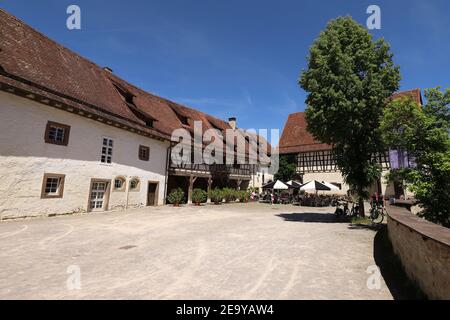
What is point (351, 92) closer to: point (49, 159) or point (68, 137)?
point (68, 137)

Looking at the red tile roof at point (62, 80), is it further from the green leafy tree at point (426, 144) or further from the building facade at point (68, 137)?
the green leafy tree at point (426, 144)

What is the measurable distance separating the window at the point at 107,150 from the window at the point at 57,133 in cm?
243

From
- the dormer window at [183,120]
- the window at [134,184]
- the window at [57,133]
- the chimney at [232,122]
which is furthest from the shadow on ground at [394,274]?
the chimney at [232,122]

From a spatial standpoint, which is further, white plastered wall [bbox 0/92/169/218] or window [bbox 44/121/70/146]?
window [bbox 44/121/70/146]

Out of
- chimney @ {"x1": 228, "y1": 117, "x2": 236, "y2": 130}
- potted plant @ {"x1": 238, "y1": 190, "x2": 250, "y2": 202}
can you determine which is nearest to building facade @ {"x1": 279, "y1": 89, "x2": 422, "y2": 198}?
chimney @ {"x1": 228, "y1": 117, "x2": 236, "y2": 130}

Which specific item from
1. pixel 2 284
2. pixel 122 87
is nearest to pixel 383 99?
pixel 2 284

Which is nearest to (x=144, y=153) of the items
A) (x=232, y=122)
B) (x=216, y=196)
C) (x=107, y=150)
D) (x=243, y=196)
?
(x=107, y=150)

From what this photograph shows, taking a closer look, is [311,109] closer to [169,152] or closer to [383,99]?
[383,99]

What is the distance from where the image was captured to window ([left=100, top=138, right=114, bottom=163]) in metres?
16.0

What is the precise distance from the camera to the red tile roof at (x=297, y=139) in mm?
35878

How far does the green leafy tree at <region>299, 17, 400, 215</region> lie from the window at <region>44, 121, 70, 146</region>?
40.0ft

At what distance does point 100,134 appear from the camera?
1569 centimetres

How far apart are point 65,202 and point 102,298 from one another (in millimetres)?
11491

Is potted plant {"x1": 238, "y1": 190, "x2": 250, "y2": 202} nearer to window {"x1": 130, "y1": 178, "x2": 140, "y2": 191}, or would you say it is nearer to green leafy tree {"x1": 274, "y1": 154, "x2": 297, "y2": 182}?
green leafy tree {"x1": 274, "y1": 154, "x2": 297, "y2": 182}
